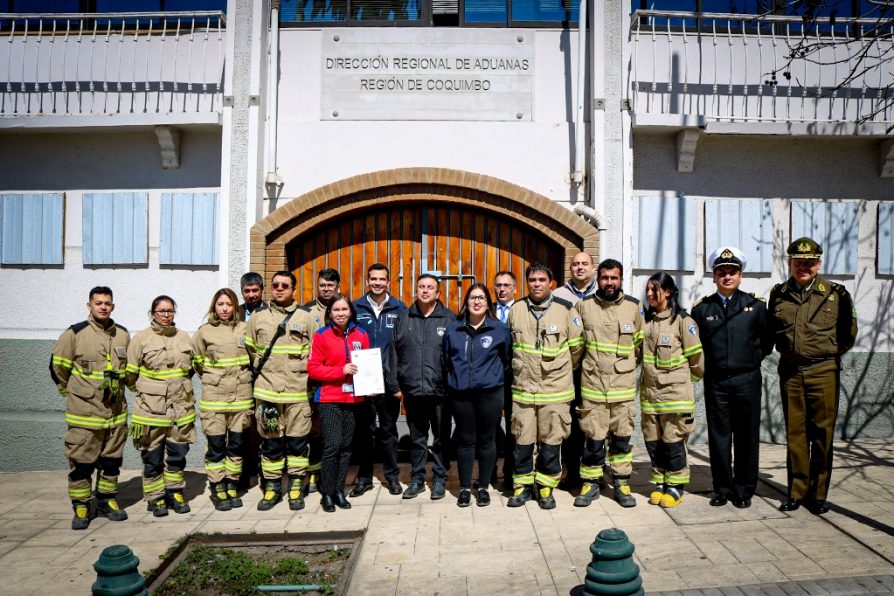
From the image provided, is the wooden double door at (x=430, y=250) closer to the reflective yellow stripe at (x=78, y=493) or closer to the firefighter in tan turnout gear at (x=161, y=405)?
the firefighter in tan turnout gear at (x=161, y=405)

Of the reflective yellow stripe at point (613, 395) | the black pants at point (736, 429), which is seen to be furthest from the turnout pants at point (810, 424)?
the reflective yellow stripe at point (613, 395)

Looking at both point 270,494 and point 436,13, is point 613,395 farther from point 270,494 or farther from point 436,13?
point 436,13

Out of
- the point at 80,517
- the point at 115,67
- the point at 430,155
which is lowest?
the point at 80,517

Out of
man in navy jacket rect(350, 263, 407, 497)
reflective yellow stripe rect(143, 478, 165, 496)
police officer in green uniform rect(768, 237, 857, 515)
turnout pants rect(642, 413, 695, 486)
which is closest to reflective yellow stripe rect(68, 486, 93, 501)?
reflective yellow stripe rect(143, 478, 165, 496)

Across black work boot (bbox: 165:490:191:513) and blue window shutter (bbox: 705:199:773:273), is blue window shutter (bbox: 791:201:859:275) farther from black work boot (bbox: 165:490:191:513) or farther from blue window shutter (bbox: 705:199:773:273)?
black work boot (bbox: 165:490:191:513)

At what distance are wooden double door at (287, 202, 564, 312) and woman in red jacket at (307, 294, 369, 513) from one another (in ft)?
7.50

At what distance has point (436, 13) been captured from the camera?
8039mm

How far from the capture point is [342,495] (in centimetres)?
574

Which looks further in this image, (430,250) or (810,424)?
(430,250)

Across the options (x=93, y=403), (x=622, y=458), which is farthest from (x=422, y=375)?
(x=93, y=403)

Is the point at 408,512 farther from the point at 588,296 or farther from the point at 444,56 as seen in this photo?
the point at 444,56

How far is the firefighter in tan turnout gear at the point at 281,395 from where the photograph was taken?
18.9 feet

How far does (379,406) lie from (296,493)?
3.16 ft

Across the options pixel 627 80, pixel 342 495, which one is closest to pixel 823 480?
pixel 342 495
